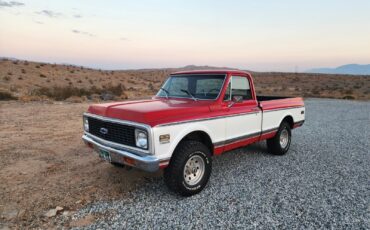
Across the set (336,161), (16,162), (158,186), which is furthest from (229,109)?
(16,162)

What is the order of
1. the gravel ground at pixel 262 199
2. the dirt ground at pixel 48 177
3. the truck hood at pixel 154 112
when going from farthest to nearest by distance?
1. the dirt ground at pixel 48 177
2. the truck hood at pixel 154 112
3. the gravel ground at pixel 262 199

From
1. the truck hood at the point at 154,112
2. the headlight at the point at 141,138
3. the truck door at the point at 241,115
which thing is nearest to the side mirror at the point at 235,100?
the truck door at the point at 241,115

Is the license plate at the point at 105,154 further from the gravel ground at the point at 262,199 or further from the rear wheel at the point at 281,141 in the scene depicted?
the rear wheel at the point at 281,141

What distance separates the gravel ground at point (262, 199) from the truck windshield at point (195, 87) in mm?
1590

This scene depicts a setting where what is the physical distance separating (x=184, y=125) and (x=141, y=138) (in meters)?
0.68

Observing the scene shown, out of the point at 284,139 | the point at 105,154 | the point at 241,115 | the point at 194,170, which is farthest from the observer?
the point at 284,139

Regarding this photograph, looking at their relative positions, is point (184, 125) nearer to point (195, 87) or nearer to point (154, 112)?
point (154, 112)

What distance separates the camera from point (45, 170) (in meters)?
5.52

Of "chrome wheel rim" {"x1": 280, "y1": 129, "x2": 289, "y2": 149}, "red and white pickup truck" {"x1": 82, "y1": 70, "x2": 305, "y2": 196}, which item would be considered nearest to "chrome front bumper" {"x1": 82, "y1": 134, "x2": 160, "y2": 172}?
"red and white pickup truck" {"x1": 82, "y1": 70, "x2": 305, "y2": 196}

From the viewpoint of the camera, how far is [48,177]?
5160 mm

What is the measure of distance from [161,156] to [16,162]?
12.6 feet

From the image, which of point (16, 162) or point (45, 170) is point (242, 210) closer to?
point (45, 170)

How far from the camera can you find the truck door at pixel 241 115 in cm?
507

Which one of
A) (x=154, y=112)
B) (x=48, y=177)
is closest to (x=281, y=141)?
(x=154, y=112)
